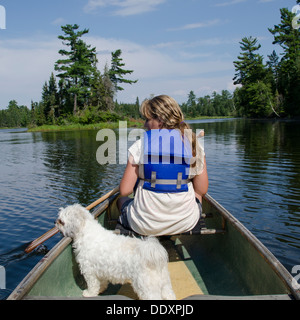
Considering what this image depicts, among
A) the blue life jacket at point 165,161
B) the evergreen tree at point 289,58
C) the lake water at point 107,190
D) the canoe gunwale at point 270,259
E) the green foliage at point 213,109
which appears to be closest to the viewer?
the canoe gunwale at point 270,259

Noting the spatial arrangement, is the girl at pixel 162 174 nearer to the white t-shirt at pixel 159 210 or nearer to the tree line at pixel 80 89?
the white t-shirt at pixel 159 210

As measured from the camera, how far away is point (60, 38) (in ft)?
186

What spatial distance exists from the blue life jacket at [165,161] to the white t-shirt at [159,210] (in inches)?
2.9

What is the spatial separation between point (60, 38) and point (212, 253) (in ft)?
199

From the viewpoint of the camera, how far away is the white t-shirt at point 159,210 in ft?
10.1

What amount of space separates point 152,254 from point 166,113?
1.37m

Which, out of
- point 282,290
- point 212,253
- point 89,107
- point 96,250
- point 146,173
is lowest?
point 212,253

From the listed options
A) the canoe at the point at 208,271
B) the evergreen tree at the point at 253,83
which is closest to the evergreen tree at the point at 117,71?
the evergreen tree at the point at 253,83

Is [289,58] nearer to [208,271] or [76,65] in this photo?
[76,65]

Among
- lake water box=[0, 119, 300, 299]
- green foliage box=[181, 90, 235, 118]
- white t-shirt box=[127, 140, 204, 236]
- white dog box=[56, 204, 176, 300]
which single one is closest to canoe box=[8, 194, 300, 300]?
white dog box=[56, 204, 176, 300]

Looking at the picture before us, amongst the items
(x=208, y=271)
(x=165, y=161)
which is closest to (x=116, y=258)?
(x=165, y=161)

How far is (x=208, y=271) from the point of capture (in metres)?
3.99
